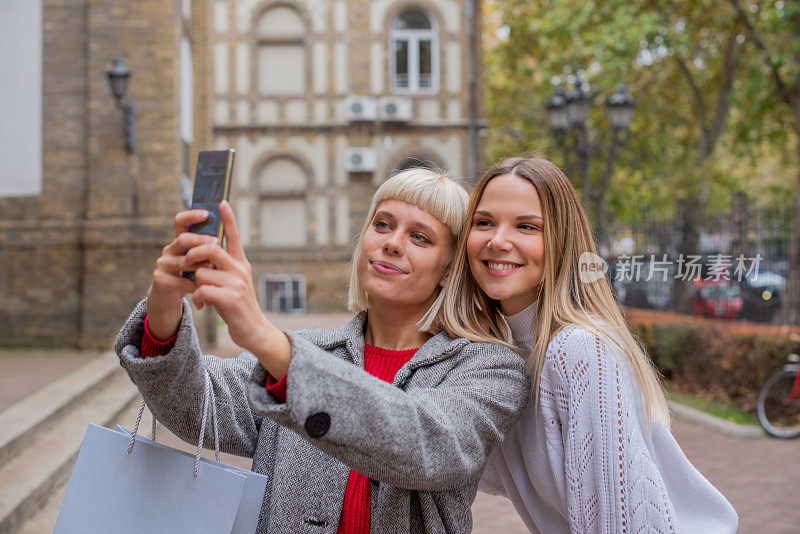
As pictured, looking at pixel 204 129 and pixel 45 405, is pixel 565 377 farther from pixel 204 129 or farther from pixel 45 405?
pixel 204 129

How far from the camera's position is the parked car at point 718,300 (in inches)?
447

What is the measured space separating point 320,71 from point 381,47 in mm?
1871

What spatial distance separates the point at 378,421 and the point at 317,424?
117 mm

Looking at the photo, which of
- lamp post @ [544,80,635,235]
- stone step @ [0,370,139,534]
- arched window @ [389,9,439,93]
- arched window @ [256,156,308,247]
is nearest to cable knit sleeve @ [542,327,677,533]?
stone step @ [0,370,139,534]

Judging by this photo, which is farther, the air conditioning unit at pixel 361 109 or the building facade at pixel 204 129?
the air conditioning unit at pixel 361 109

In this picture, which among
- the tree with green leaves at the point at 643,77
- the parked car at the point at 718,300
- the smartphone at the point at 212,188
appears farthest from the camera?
the tree with green leaves at the point at 643,77

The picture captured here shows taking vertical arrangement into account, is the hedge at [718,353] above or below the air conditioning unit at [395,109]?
below

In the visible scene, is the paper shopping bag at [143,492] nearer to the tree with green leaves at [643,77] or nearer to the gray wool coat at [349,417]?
the gray wool coat at [349,417]

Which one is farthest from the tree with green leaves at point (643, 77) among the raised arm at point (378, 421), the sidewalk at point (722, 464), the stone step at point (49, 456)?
Answer: the raised arm at point (378, 421)

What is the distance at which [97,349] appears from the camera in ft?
35.9

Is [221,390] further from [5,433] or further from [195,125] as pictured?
[195,125]

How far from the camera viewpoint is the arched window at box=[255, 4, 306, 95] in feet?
76.8

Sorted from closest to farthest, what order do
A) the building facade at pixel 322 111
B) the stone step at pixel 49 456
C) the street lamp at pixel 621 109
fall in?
the stone step at pixel 49 456, the street lamp at pixel 621 109, the building facade at pixel 322 111

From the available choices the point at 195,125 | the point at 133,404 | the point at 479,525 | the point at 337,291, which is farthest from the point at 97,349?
the point at 337,291
